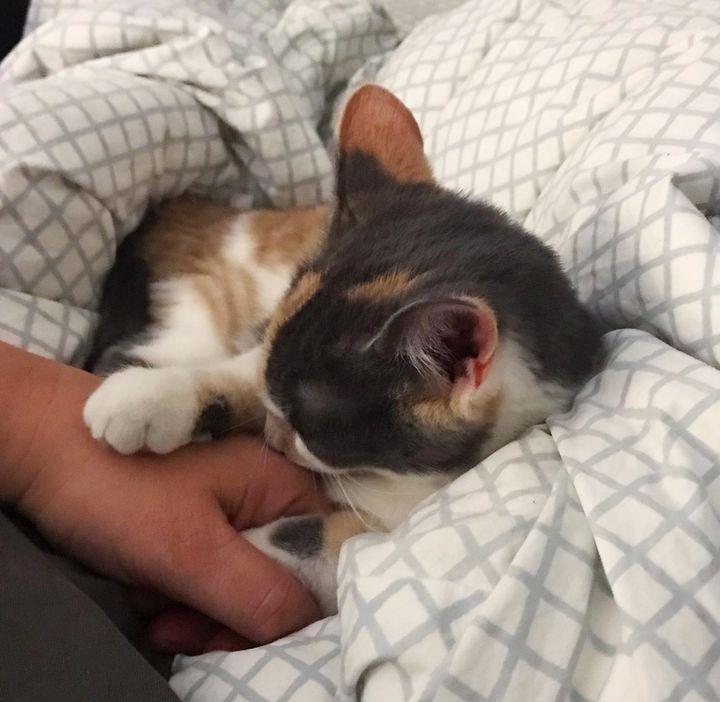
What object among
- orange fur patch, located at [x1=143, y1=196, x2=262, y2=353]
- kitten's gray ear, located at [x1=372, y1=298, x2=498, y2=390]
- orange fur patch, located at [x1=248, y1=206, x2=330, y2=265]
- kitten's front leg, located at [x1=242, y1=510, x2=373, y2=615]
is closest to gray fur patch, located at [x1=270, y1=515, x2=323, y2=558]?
kitten's front leg, located at [x1=242, y1=510, x2=373, y2=615]

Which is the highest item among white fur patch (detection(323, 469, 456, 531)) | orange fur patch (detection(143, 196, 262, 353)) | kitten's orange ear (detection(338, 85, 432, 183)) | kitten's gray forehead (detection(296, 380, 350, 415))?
kitten's orange ear (detection(338, 85, 432, 183))

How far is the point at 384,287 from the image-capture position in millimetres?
715

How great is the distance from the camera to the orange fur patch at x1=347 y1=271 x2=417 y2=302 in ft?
2.31

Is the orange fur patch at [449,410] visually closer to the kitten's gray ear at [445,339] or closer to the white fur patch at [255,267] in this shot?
the kitten's gray ear at [445,339]

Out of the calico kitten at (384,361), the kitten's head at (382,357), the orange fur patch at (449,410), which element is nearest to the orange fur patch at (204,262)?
the calico kitten at (384,361)

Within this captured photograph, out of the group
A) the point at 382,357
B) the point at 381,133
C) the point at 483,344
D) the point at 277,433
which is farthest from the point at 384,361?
the point at 381,133

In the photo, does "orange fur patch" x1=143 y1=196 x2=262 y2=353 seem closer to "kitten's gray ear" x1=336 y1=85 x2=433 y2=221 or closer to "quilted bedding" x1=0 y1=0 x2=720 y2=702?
"quilted bedding" x1=0 y1=0 x2=720 y2=702

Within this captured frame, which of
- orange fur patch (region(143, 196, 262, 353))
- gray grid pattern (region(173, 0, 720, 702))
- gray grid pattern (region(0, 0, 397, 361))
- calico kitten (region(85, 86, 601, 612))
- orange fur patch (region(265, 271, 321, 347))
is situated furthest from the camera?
orange fur patch (region(143, 196, 262, 353))

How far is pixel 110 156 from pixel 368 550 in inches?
26.2

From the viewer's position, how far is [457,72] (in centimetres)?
134

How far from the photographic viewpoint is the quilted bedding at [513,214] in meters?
0.56

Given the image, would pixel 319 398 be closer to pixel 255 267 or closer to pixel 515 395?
pixel 515 395

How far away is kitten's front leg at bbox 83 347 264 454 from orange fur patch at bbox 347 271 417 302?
188mm

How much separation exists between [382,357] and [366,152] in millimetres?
300
